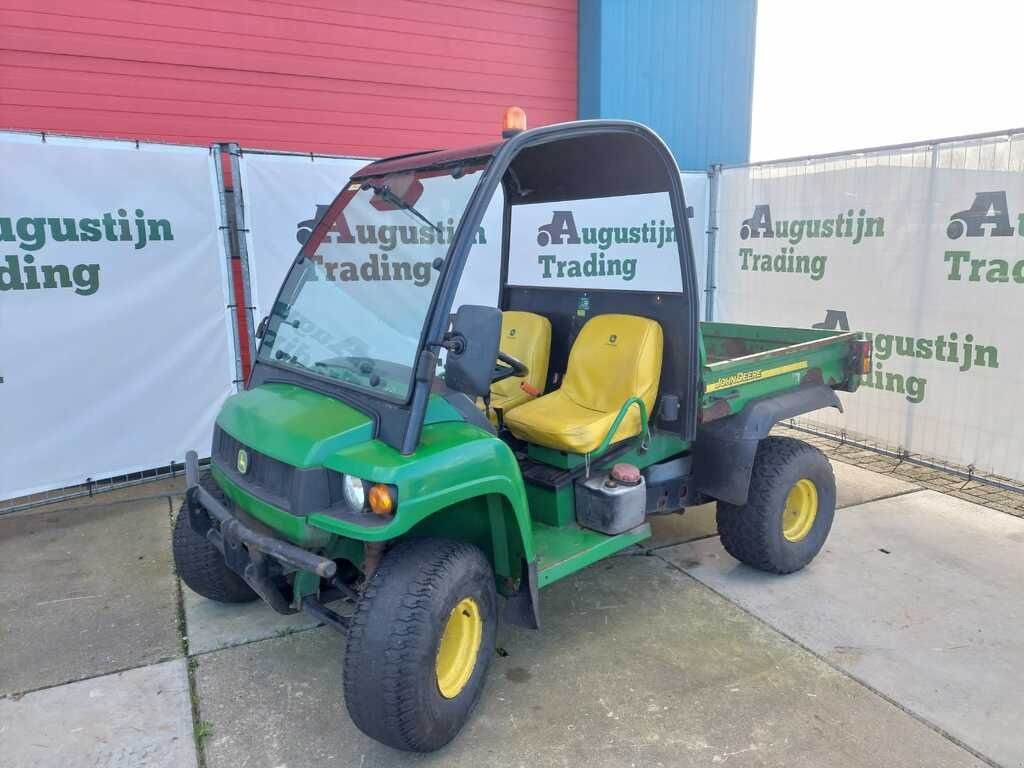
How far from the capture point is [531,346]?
3943 millimetres

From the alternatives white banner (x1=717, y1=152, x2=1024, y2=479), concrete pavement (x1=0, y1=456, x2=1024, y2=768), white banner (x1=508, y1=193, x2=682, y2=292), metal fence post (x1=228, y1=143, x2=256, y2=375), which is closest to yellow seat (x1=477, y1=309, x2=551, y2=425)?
concrete pavement (x1=0, y1=456, x2=1024, y2=768)

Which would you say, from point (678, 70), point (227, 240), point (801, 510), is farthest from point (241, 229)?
point (678, 70)

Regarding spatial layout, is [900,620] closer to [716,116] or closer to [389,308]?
[389,308]

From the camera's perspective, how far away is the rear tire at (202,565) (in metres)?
3.28

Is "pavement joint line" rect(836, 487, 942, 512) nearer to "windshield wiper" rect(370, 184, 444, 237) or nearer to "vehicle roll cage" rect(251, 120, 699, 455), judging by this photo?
"vehicle roll cage" rect(251, 120, 699, 455)

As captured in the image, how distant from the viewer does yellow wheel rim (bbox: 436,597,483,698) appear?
2609 mm

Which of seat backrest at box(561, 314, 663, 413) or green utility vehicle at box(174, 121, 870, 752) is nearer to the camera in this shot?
green utility vehicle at box(174, 121, 870, 752)

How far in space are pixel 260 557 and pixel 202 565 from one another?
2.82 feet

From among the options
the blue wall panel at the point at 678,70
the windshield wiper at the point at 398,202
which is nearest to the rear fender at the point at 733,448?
the windshield wiper at the point at 398,202

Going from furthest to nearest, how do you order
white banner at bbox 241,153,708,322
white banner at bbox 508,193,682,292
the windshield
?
white banner at bbox 508,193,682,292 < white banner at bbox 241,153,708,322 < the windshield

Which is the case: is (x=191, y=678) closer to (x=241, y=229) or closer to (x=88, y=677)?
(x=88, y=677)

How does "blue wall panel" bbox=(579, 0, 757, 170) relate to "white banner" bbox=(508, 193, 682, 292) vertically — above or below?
above

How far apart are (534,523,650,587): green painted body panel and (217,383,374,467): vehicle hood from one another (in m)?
0.94

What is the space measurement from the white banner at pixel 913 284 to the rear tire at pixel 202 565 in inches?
192
